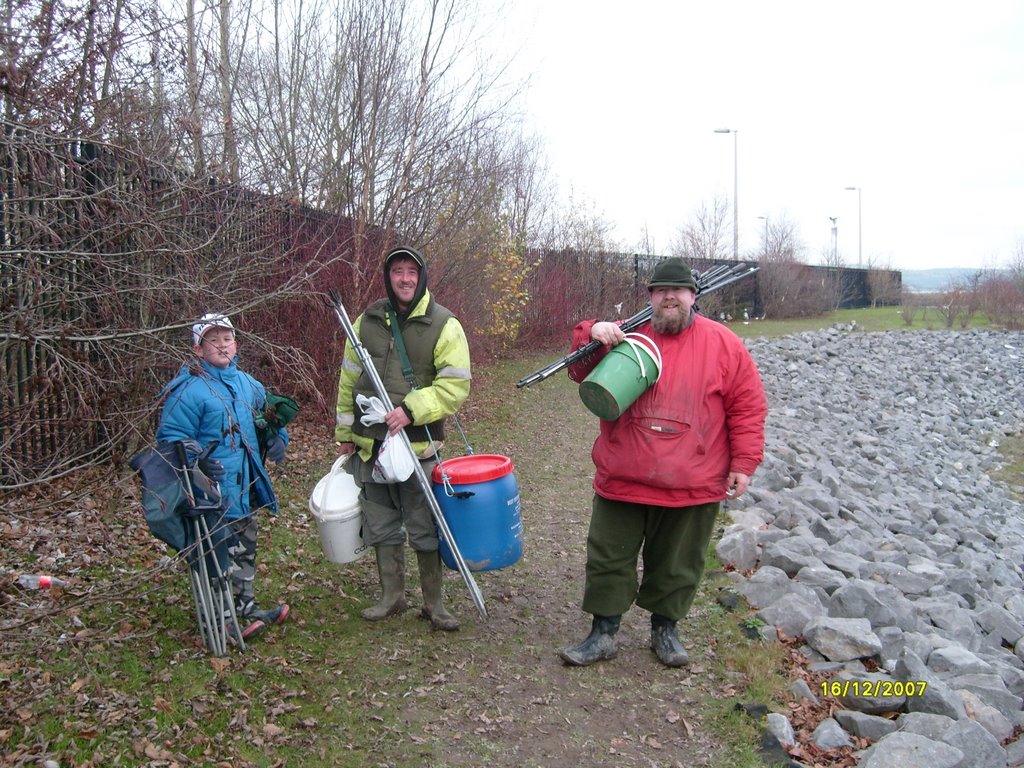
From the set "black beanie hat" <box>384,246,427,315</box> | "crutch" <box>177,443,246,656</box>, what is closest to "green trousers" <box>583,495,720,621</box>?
"black beanie hat" <box>384,246,427,315</box>

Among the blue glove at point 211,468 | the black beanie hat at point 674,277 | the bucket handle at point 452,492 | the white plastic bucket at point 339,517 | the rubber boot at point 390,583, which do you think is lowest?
the rubber boot at point 390,583

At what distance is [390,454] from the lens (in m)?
4.52

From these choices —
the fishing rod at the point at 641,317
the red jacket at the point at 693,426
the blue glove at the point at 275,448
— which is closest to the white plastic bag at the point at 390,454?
the blue glove at the point at 275,448

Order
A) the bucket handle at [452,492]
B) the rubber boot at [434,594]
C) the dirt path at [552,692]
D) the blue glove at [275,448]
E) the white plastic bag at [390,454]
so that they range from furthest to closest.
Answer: the rubber boot at [434,594], the blue glove at [275,448], the bucket handle at [452,492], the white plastic bag at [390,454], the dirt path at [552,692]

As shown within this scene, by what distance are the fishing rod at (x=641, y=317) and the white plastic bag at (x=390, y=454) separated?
71 cm

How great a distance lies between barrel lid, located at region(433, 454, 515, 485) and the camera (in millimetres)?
4652

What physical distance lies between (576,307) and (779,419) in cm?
1003

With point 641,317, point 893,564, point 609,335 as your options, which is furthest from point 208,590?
point 893,564

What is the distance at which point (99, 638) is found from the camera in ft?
14.8

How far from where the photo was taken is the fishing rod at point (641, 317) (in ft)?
14.8

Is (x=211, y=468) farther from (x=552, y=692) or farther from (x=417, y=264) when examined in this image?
(x=552, y=692)

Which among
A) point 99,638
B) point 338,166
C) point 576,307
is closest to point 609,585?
point 99,638

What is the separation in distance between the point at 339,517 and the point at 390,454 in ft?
1.71

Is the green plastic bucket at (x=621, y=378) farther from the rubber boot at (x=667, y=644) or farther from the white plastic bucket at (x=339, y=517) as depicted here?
the white plastic bucket at (x=339, y=517)
